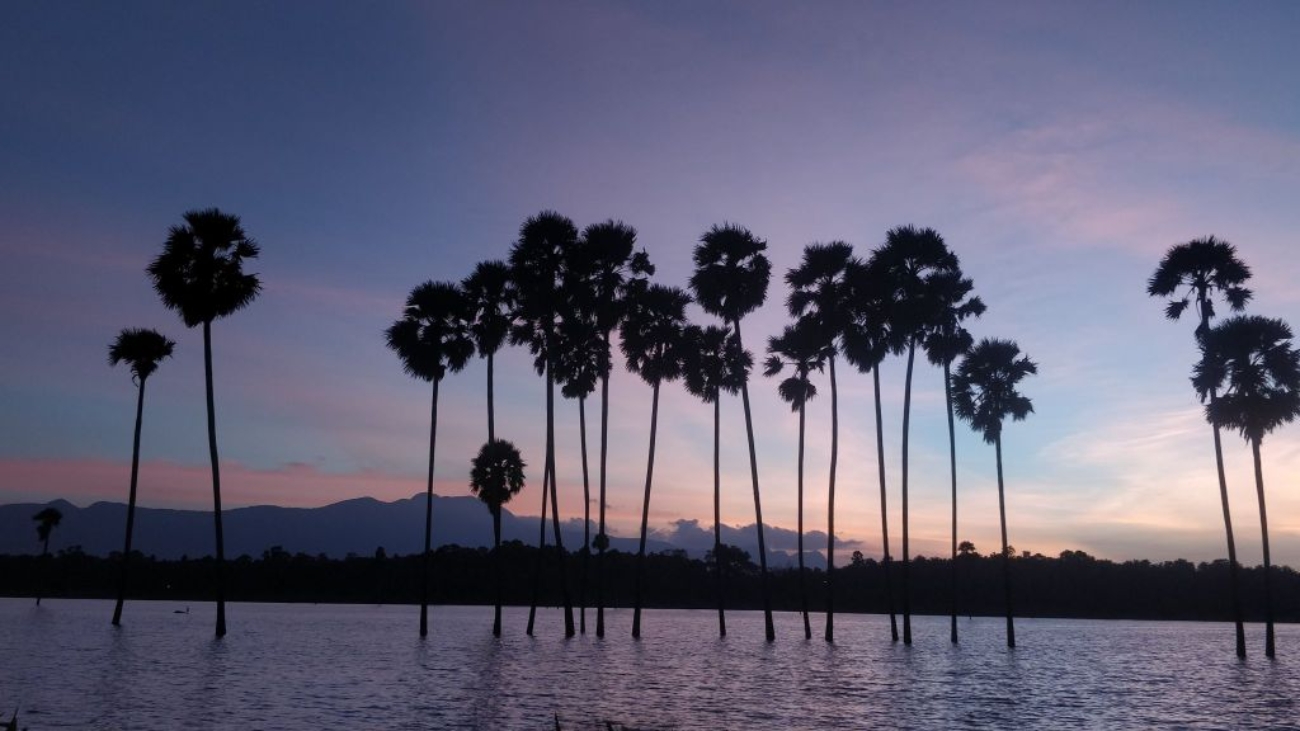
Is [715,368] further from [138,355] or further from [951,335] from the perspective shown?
[138,355]

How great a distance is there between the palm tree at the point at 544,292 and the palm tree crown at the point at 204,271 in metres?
16.3

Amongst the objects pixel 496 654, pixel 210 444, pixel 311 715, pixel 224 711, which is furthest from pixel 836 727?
pixel 210 444

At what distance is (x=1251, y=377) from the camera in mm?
53281

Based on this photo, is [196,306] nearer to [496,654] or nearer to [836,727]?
[496,654]

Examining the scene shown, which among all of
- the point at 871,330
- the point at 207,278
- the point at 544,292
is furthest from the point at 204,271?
the point at 871,330

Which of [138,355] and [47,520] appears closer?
[138,355]

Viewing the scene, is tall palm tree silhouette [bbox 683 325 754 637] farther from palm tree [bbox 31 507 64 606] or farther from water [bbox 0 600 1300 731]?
palm tree [bbox 31 507 64 606]

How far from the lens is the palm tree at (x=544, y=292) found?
62750 millimetres

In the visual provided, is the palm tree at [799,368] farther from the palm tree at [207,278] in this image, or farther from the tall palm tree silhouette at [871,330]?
the palm tree at [207,278]

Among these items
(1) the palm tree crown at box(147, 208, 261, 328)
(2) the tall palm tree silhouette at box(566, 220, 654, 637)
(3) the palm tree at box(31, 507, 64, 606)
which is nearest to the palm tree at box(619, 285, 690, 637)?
(2) the tall palm tree silhouette at box(566, 220, 654, 637)

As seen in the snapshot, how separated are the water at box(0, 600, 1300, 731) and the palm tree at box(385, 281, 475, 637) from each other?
15.9 metres

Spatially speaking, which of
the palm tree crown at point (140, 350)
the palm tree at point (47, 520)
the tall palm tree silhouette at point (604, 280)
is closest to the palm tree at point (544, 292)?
the tall palm tree silhouette at point (604, 280)

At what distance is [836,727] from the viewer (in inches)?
1109

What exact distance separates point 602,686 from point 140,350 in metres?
41.4
